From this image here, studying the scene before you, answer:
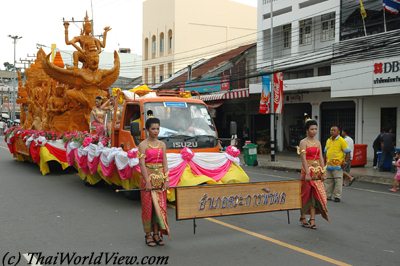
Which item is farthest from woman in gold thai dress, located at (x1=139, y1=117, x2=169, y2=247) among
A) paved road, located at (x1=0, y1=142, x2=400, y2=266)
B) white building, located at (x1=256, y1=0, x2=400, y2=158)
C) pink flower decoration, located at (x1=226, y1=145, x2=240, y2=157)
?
white building, located at (x1=256, y1=0, x2=400, y2=158)

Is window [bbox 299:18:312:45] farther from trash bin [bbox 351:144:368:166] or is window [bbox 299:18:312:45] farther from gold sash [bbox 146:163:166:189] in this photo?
gold sash [bbox 146:163:166:189]

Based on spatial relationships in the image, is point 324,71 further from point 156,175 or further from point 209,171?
point 156,175

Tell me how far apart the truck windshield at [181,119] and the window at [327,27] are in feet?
47.1

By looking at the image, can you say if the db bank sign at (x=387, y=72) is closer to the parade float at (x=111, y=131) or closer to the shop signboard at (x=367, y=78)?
the shop signboard at (x=367, y=78)

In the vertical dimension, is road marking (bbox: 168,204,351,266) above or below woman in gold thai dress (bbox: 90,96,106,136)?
below

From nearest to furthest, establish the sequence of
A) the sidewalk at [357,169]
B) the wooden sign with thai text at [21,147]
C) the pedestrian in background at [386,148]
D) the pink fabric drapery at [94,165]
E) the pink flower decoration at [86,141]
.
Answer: the pink fabric drapery at [94,165] < the pink flower decoration at [86,141] < the sidewalk at [357,169] < the wooden sign with thai text at [21,147] < the pedestrian in background at [386,148]

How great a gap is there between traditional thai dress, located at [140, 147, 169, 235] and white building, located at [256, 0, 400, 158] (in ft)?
37.0

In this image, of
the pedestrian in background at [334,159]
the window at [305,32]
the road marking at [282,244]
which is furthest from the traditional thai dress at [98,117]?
the window at [305,32]

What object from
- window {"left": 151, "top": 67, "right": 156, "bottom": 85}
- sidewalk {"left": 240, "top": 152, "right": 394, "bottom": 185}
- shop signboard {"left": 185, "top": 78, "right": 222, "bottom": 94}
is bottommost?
sidewalk {"left": 240, "top": 152, "right": 394, "bottom": 185}

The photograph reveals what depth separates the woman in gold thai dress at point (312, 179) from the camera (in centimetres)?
700

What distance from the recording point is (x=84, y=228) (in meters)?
7.07

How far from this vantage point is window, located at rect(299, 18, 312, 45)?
23078 millimetres

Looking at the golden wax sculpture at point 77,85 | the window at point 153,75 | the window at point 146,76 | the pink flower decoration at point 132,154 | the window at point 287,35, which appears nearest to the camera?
the pink flower decoration at point 132,154

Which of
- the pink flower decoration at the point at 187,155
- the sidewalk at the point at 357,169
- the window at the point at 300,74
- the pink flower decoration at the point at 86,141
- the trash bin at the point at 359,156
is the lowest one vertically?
the sidewalk at the point at 357,169
